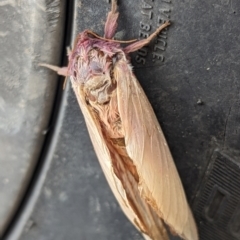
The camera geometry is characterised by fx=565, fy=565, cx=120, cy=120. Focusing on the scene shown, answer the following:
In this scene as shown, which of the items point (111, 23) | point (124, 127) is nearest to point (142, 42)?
point (111, 23)

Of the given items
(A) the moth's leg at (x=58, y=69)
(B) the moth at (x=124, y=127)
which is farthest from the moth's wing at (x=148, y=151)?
(A) the moth's leg at (x=58, y=69)

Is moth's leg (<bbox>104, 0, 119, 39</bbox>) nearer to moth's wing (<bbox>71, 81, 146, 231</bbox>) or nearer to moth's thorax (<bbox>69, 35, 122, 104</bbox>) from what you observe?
moth's thorax (<bbox>69, 35, 122, 104</bbox>)

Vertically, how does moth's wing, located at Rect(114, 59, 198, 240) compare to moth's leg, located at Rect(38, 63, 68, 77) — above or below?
below

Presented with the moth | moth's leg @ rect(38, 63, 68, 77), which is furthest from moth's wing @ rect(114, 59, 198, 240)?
moth's leg @ rect(38, 63, 68, 77)

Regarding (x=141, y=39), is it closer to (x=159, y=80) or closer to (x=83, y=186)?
(x=159, y=80)

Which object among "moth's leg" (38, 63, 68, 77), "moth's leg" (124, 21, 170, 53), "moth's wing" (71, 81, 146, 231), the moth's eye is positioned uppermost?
"moth's leg" (124, 21, 170, 53)
